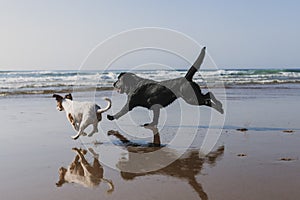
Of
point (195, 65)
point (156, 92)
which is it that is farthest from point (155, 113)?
point (195, 65)

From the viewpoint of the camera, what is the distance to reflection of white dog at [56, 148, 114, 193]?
4891 mm

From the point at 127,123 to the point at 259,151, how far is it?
162 inches

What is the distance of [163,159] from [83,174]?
4.55 feet

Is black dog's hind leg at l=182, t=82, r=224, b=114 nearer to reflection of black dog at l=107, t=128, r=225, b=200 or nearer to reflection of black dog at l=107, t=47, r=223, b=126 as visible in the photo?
reflection of black dog at l=107, t=47, r=223, b=126

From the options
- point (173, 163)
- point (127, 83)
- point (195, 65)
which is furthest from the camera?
point (127, 83)

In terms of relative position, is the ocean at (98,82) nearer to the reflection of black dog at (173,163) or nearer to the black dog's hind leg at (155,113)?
the black dog's hind leg at (155,113)

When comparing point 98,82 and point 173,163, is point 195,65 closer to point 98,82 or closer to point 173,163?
point 173,163

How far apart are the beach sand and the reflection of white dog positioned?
0.17 ft

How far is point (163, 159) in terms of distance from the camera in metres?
6.09

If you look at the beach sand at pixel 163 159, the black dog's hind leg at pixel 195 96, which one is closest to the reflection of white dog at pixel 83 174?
the beach sand at pixel 163 159

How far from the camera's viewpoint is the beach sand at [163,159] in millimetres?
4445

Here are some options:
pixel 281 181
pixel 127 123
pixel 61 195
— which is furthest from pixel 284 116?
pixel 61 195

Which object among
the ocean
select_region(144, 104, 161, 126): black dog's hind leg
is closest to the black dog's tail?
select_region(144, 104, 161, 126): black dog's hind leg

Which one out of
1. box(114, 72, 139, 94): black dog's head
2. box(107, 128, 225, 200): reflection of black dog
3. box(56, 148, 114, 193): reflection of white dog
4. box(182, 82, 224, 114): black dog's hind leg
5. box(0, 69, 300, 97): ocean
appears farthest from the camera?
box(0, 69, 300, 97): ocean
